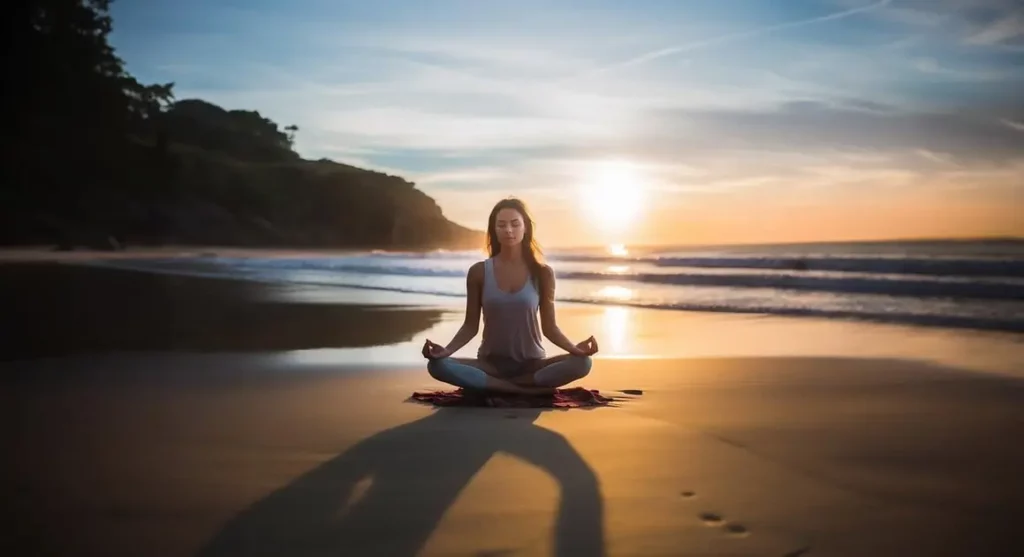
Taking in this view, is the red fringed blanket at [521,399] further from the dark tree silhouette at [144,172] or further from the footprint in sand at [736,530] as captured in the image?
the dark tree silhouette at [144,172]

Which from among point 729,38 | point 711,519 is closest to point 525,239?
point 711,519

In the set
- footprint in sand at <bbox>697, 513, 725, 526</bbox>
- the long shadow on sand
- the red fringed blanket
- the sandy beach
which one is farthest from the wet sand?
footprint in sand at <bbox>697, 513, 725, 526</bbox>

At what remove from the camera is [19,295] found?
6.82 m

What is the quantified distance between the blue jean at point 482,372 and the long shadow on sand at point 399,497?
0.38 metres

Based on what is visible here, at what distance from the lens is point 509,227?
9.48 feet

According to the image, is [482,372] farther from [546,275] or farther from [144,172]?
[144,172]

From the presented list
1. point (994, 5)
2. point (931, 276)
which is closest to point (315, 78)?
point (994, 5)

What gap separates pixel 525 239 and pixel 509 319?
317mm

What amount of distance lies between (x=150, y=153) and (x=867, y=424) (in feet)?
58.1

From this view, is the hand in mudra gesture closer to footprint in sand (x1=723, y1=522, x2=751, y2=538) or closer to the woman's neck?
the woman's neck

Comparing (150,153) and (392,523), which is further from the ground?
(150,153)

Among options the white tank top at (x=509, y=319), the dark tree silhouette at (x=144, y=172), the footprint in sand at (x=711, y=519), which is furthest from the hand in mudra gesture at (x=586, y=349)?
the dark tree silhouette at (x=144, y=172)

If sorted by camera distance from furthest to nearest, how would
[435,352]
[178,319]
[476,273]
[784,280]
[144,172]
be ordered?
1. [144,172]
2. [784,280]
3. [178,319]
4. [476,273]
5. [435,352]

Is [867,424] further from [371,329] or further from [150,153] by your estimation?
[150,153]
